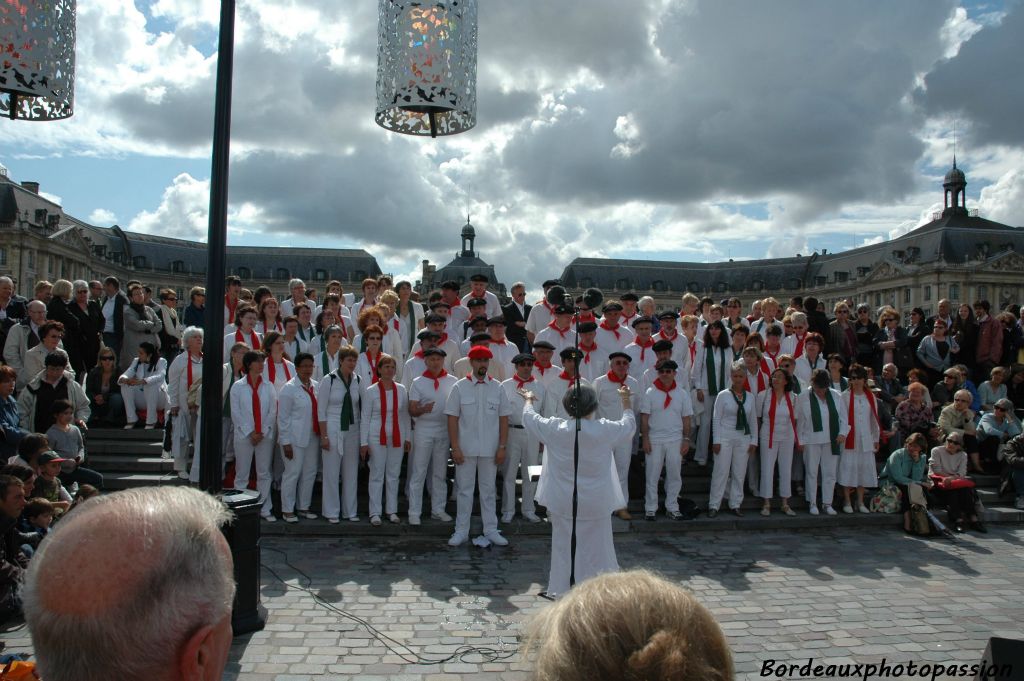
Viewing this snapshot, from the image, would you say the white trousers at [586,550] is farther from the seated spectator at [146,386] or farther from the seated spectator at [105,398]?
the seated spectator at [105,398]

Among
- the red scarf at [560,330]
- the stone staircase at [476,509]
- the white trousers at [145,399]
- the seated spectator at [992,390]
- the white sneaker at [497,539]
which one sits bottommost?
the white sneaker at [497,539]

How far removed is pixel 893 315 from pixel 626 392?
9.56 metres

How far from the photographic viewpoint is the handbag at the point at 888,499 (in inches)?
403

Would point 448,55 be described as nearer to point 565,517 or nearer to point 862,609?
point 565,517

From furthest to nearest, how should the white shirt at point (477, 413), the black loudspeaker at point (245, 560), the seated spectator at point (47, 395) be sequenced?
the seated spectator at point (47, 395), the white shirt at point (477, 413), the black loudspeaker at point (245, 560)

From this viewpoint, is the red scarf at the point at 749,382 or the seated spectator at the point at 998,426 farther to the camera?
the seated spectator at the point at 998,426

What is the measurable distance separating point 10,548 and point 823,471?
979 centimetres

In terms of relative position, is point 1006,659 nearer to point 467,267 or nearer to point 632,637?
point 632,637

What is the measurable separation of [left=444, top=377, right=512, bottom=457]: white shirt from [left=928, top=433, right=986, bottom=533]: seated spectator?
639cm

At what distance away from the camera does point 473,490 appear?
9141mm

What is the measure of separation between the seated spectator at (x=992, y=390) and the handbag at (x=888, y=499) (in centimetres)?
387

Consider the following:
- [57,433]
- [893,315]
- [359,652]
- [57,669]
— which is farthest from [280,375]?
[893,315]

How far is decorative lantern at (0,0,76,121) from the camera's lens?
4.70 metres

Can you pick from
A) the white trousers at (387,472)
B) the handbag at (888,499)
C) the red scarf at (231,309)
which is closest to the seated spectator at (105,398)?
the red scarf at (231,309)
